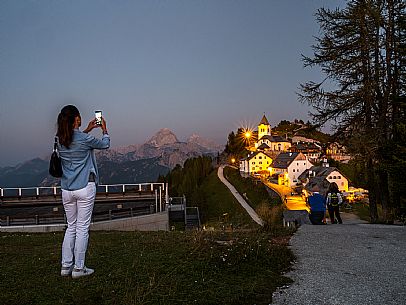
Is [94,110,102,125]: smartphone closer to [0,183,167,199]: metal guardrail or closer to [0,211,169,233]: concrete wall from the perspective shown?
[0,211,169,233]: concrete wall

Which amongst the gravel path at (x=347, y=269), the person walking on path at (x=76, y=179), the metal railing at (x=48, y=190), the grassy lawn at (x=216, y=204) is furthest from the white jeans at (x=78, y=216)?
the metal railing at (x=48, y=190)

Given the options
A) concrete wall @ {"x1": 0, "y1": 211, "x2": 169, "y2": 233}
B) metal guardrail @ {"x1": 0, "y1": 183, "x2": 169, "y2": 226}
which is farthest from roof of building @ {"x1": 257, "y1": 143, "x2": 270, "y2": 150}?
concrete wall @ {"x1": 0, "y1": 211, "x2": 169, "y2": 233}

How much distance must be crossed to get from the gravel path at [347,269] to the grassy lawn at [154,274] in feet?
1.22

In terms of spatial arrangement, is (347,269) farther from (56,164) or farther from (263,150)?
(263,150)

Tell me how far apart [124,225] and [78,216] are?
21469 millimetres

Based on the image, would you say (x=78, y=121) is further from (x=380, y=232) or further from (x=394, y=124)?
(x=394, y=124)

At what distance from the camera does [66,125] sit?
4785 mm

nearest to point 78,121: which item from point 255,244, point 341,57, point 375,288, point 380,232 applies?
point 255,244

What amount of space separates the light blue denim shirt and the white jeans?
0.33ft

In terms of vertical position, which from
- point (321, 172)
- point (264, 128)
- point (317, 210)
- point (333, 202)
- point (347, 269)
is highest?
point (264, 128)

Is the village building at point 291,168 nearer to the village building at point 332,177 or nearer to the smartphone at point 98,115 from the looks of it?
the village building at point 332,177

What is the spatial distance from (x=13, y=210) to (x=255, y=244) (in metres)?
34.1

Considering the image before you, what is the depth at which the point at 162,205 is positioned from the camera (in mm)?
32000

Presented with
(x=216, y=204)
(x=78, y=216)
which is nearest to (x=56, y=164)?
(x=78, y=216)
